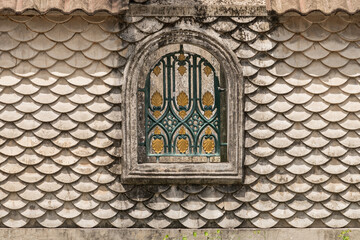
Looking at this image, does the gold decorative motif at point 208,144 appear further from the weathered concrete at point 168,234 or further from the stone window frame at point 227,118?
the weathered concrete at point 168,234

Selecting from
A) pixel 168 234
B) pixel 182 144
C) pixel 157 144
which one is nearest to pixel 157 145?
pixel 157 144

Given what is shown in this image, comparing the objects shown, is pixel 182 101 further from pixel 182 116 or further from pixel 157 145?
pixel 157 145

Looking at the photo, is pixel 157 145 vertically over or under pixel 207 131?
under

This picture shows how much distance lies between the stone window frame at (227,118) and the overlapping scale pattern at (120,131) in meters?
0.09

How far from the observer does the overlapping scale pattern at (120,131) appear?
6.62 m

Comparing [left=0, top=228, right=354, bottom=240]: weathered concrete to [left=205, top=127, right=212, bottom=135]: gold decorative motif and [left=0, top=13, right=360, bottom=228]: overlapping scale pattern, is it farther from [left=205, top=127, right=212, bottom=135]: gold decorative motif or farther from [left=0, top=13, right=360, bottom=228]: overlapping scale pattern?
[left=205, top=127, right=212, bottom=135]: gold decorative motif

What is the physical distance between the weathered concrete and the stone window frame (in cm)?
52

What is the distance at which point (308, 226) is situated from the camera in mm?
6805

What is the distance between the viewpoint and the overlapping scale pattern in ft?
21.7

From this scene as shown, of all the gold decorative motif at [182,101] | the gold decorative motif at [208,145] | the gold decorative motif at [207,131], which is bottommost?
the gold decorative motif at [208,145]

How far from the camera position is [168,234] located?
6746mm

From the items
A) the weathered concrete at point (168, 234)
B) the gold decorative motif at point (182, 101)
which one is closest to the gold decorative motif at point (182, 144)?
the gold decorative motif at point (182, 101)

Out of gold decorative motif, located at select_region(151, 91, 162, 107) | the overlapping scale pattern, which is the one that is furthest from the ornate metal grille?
the overlapping scale pattern

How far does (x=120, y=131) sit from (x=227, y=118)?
1.09 metres
